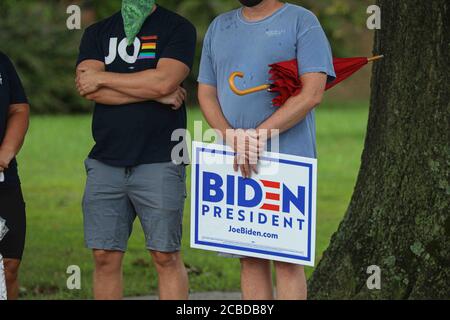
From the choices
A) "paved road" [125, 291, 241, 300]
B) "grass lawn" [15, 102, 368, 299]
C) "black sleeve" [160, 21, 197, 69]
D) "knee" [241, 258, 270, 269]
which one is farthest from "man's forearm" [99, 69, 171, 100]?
"grass lawn" [15, 102, 368, 299]

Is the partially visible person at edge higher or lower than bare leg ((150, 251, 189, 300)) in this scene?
higher

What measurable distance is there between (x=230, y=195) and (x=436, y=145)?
63.9 inches

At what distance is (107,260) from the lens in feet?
20.3

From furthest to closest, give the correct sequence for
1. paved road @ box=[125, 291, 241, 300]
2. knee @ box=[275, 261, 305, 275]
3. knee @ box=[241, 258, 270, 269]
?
paved road @ box=[125, 291, 241, 300]
knee @ box=[241, 258, 270, 269]
knee @ box=[275, 261, 305, 275]

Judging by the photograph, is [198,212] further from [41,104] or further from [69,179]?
[41,104]

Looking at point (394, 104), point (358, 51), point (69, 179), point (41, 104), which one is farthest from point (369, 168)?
point (358, 51)

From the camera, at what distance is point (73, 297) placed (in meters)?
8.16

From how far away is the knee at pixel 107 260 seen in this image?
6.16 m

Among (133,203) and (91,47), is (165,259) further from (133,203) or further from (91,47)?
(91,47)

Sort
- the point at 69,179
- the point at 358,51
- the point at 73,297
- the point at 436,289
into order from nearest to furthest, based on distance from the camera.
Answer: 1. the point at 436,289
2. the point at 73,297
3. the point at 69,179
4. the point at 358,51

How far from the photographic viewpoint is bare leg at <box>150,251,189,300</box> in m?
6.05

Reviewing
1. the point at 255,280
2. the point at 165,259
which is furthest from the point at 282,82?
the point at 165,259

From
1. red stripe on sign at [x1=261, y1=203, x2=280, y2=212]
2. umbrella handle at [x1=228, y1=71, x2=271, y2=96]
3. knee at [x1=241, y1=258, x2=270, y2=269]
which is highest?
umbrella handle at [x1=228, y1=71, x2=271, y2=96]

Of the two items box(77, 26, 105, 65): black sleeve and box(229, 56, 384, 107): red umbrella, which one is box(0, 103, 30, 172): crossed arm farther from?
box(229, 56, 384, 107): red umbrella
